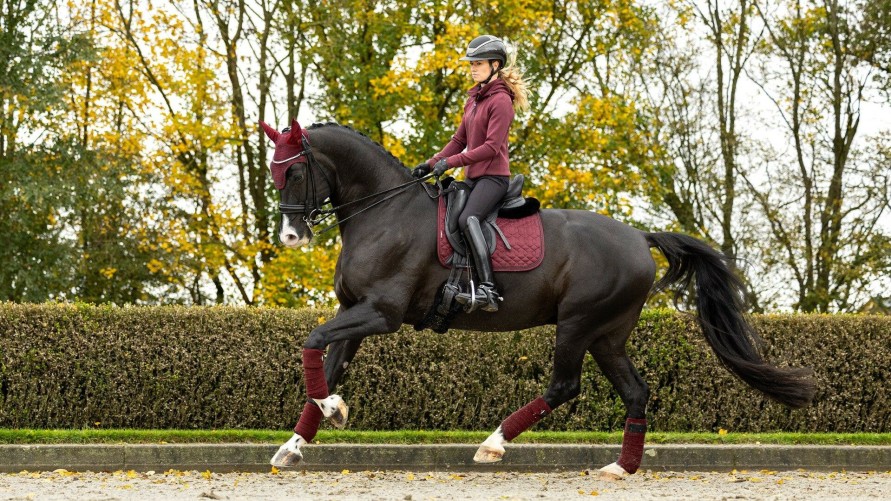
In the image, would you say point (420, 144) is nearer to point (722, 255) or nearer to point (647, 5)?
point (647, 5)

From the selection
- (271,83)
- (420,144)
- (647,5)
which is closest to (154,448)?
(420,144)

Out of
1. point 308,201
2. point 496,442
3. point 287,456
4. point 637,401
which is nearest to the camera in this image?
point 287,456

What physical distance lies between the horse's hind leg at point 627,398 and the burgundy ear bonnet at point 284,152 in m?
2.56

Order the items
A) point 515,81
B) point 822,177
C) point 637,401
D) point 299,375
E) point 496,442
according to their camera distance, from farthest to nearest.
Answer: point 822,177, point 299,375, point 637,401, point 515,81, point 496,442

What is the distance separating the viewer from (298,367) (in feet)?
33.3

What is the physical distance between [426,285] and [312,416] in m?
1.17

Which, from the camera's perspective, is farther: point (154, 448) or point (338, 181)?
point (154, 448)

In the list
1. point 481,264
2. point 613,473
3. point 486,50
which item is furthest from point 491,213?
point 613,473

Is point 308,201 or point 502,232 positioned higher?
point 308,201

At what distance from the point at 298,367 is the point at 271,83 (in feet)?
43.1

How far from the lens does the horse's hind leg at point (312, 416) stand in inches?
284

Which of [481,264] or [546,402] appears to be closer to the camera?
[481,264]

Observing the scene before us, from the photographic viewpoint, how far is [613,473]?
25.5 ft

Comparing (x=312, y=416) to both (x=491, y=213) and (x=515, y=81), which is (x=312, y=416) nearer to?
(x=491, y=213)
